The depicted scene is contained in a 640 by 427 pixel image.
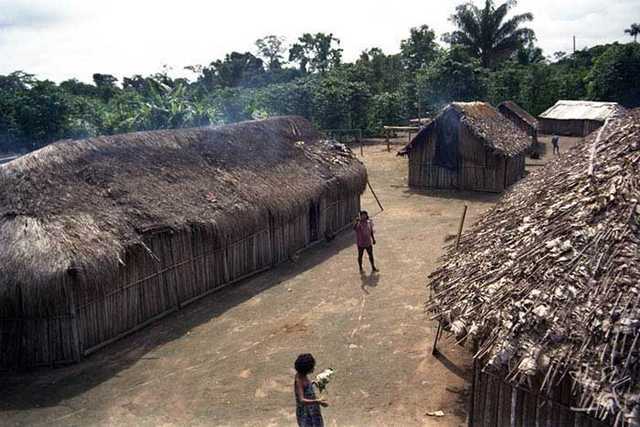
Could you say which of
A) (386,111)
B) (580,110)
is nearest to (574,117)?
(580,110)

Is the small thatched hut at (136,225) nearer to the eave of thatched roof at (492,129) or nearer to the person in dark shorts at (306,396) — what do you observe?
the person in dark shorts at (306,396)

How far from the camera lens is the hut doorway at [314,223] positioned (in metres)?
15.7

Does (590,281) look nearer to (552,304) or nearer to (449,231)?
(552,304)

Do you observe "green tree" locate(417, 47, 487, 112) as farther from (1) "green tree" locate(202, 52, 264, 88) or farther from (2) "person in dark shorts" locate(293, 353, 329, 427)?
(2) "person in dark shorts" locate(293, 353, 329, 427)

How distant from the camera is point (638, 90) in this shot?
125 ft

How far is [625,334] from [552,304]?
0.73m

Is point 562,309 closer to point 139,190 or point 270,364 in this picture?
point 270,364

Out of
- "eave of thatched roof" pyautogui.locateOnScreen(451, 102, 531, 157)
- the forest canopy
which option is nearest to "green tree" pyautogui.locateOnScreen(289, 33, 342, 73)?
the forest canopy

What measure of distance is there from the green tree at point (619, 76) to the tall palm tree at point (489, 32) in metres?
6.83

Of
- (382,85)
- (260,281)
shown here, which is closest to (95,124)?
(260,281)

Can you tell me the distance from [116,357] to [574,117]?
35635 mm

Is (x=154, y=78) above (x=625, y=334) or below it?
above

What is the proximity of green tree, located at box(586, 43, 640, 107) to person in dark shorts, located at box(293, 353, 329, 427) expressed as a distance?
40089mm

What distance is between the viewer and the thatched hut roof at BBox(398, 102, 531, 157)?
2091cm
